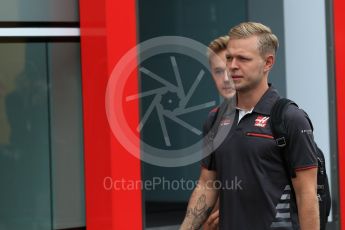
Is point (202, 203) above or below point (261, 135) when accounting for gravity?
below

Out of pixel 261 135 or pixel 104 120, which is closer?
pixel 261 135

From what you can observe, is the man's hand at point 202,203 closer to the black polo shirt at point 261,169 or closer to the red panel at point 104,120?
the black polo shirt at point 261,169

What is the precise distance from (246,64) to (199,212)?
2.50ft

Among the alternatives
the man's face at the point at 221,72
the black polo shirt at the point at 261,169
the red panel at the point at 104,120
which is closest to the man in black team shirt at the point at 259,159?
the black polo shirt at the point at 261,169

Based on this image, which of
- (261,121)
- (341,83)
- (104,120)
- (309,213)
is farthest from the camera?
(341,83)

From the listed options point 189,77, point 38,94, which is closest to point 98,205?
point 38,94

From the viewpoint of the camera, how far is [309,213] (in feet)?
9.97

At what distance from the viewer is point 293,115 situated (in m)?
3.07

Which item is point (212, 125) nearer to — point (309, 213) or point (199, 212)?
point (199, 212)

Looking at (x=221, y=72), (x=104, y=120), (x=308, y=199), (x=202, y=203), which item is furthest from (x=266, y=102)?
(x=104, y=120)

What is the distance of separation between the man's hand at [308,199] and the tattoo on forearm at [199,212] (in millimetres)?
554

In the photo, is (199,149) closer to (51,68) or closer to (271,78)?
(271,78)

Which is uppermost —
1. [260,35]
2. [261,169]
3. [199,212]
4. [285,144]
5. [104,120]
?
[260,35]

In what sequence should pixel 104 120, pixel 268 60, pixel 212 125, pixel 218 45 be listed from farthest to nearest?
1. pixel 104 120
2. pixel 218 45
3. pixel 212 125
4. pixel 268 60
